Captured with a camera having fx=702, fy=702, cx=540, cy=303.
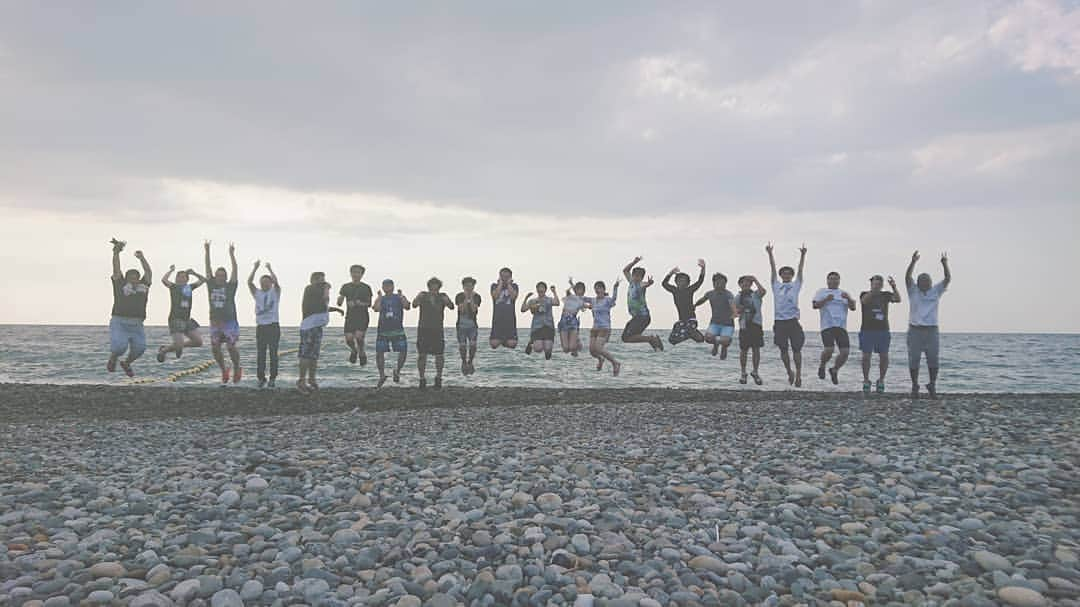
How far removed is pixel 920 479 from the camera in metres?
6.89

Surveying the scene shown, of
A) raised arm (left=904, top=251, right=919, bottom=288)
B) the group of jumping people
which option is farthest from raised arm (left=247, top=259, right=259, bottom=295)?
raised arm (left=904, top=251, right=919, bottom=288)

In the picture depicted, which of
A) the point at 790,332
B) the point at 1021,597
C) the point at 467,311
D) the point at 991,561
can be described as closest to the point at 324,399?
the point at 467,311

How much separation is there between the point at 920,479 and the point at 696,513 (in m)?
2.60

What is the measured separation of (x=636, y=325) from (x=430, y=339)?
4977 mm

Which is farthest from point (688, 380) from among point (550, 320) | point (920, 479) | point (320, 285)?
point (920, 479)

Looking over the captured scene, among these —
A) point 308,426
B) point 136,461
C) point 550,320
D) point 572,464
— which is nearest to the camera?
point 572,464

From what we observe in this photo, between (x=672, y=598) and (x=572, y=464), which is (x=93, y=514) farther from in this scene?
(x=672, y=598)

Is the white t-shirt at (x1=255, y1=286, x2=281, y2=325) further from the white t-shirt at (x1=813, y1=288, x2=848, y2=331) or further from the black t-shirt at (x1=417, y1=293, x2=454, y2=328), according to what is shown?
the white t-shirt at (x1=813, y1=288, x2=848, y2=331)

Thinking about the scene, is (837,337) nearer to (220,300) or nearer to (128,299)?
(220,300)

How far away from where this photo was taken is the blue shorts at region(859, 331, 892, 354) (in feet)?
52.3

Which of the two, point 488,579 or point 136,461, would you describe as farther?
point 136,461

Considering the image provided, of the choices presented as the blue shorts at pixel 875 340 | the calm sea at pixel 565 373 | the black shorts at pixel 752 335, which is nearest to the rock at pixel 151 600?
the black shorts at pixel 752 335

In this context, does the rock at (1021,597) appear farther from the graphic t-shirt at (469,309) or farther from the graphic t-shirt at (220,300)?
the graphic t-shirt at (220,300)

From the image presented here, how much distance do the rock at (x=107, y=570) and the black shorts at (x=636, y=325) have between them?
13037 millimetres
